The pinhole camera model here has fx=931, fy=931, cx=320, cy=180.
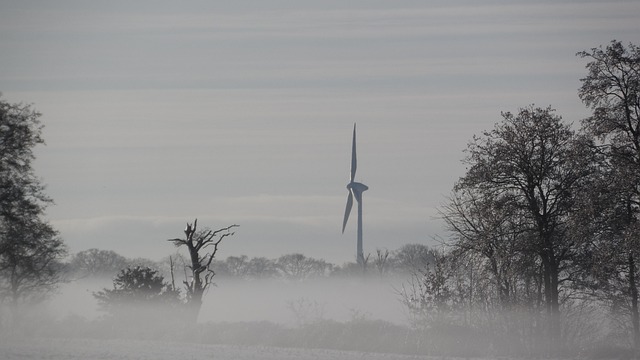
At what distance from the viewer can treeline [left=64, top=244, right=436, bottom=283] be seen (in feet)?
528

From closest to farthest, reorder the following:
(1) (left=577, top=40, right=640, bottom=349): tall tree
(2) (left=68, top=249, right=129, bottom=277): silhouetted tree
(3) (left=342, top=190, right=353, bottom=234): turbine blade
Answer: (1) (left=577, top=40, right=640, bottom=349): tall tree → (3) (left=342, top=190, right=353, bottom=234): turbine blade → (2) (left=68, top=249, right=129, bottom=277): silhouetted tree

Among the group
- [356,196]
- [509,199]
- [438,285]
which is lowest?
[438,285]

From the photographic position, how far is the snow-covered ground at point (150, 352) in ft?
123

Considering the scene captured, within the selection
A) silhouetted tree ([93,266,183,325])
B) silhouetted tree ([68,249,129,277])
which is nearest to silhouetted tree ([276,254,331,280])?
silhouetted tree ([68,249,129,277])

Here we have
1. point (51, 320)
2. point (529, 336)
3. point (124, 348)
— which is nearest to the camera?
point (529, 336)

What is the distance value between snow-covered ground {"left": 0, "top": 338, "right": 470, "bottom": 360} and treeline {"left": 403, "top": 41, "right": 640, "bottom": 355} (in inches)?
191

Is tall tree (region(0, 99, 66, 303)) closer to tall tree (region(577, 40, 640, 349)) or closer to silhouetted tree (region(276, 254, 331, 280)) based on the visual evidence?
tall tree (region(577, 40, 640, 349))

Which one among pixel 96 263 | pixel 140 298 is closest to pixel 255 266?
pixel 96 263

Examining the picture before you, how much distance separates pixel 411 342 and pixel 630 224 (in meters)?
11.5

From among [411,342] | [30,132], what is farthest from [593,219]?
[30,132]

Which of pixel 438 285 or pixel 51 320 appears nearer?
pixel 438 285

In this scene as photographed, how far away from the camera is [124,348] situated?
4297 cm

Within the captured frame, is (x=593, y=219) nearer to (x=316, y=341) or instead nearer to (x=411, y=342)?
(x=411, y=342)

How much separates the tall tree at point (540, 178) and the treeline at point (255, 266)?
111856 millimetres
